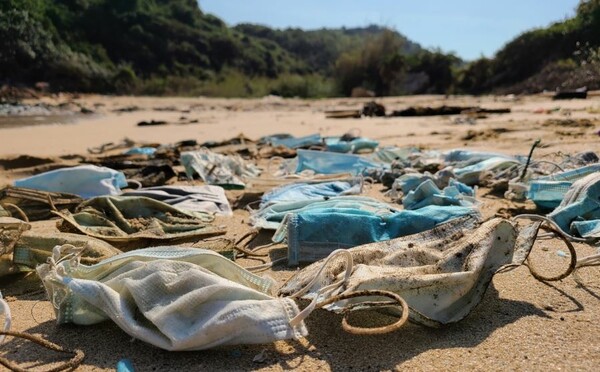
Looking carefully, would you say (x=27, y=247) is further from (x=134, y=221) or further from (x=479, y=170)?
(x=479, y=170)

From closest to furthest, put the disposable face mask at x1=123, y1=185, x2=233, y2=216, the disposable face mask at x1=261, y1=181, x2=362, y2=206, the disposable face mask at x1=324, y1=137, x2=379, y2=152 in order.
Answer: the disposable face mask at x1=123, y1=185, x2=233, y2=216
the disposable face mask at x1=261, y1=181, x2=362, y2=206
the disposable face mask at x1=324, y1=137, x2=379, y2=152

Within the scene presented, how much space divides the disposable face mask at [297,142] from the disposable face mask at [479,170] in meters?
2.97

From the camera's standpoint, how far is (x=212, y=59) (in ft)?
152

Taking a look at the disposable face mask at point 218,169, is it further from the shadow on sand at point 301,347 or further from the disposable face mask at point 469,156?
the shadow on sand at point 301,347

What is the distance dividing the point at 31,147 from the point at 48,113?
28.7 ft

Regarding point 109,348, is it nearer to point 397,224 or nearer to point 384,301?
point 384,301

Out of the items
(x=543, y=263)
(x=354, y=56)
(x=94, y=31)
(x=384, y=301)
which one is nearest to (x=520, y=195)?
(x=543, y=263)

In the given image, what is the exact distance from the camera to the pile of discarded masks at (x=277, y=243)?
186 centimetres

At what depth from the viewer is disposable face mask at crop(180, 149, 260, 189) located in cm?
A: 511

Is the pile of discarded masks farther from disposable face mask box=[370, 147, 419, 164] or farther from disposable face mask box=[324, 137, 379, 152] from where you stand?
disposable face mask box=[324, 137, 379, 152]

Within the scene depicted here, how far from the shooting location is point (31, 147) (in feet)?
26.1

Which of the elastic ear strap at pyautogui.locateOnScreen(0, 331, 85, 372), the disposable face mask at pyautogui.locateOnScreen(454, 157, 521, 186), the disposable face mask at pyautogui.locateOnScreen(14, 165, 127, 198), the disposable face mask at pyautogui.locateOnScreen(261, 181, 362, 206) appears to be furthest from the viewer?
the disposable face mask at pyautogui.locateOnScreen(454, 157, 521, 186)

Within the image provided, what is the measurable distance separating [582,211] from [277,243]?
1632 mm

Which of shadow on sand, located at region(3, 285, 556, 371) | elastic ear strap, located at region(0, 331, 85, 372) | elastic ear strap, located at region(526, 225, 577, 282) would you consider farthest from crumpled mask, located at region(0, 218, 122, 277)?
elastic ear strap, located at region(526, 225, 577, 282)
